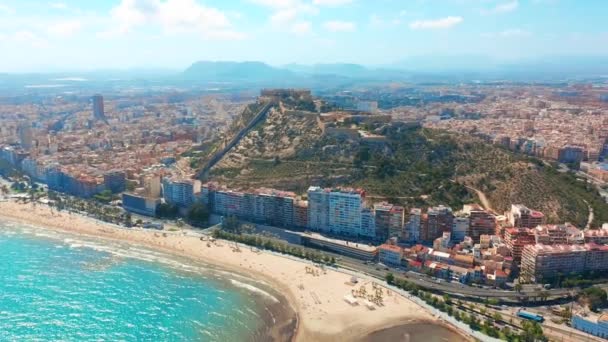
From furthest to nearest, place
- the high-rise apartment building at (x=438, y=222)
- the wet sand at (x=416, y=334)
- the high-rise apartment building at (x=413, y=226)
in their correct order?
the high-rise apartment building at (x=413, y=226), the high-rise apartment building at (x=438, y=222), the wet sand at (x=416, y=334)

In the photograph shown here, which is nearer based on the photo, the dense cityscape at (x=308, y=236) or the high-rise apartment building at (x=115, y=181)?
the dense cityscape at (x=308, y=236)

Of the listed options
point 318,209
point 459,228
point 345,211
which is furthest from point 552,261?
point 318,209

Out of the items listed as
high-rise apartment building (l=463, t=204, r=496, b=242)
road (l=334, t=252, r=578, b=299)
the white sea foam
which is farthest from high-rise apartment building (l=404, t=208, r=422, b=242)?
the white sea foam

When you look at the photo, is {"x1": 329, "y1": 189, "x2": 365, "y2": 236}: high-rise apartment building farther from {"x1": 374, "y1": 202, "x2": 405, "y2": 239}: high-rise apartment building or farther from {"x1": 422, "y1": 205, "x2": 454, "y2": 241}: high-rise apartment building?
{"x1": 422, "y1": 205, "x2": 454, "y2": 241}: high-rise apartment building

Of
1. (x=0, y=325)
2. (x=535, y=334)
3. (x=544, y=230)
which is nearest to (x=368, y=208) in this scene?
(x=544, y=230)

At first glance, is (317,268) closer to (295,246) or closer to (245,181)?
(295,246)

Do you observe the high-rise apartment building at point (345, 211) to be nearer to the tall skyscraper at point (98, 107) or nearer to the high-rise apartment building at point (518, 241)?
the high-rise apartment building at point (518, 241)

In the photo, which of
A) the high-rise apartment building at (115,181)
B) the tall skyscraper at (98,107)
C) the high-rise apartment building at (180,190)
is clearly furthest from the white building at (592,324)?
the tall skyscraper at (98,107)
